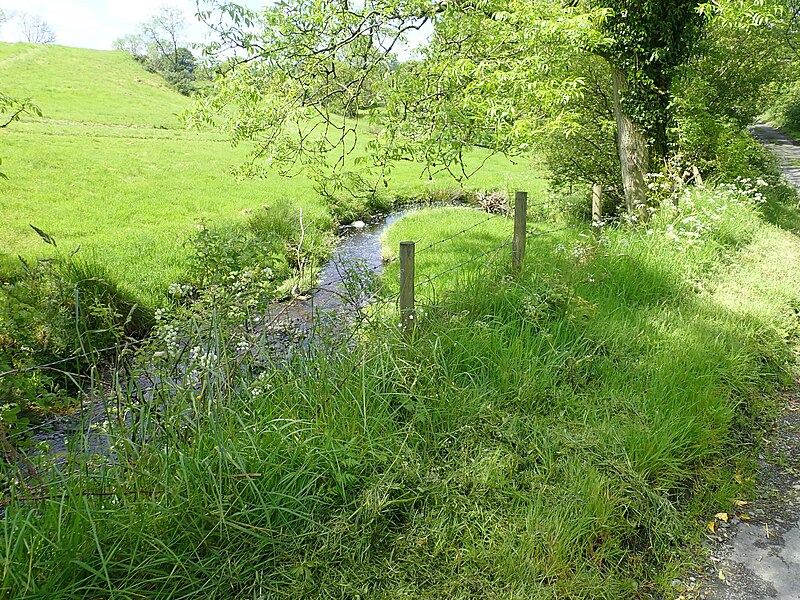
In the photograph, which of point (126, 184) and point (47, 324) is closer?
point (47, 324)

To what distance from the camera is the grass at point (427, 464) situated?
8.03 ft

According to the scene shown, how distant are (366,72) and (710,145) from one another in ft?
26.9

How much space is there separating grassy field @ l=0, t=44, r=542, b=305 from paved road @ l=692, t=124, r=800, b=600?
25.5 ft

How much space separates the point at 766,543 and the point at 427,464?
2.12 meters

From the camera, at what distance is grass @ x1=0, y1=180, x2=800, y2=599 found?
2.45 m

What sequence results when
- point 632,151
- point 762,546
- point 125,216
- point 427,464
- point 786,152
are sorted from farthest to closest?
point 786,152
point 125,216
point 632,151
point 427,464
point 762,546

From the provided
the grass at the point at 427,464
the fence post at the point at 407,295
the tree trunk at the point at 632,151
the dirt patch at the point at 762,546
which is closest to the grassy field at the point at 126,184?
the tree trunk at the point at 632,151

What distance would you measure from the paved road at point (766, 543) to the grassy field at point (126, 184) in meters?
7.76

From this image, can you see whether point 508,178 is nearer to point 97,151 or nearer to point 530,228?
point 530,228

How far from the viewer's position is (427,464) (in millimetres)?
3246

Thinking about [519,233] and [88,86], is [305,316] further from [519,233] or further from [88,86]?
[88,86]

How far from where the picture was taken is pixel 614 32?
8.55 metres

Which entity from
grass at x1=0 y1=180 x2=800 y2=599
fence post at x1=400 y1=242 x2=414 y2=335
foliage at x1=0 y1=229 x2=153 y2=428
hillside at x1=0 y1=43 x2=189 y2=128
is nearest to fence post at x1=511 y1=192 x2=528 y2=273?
grass at x1=0 y1=180 x2=800 y2=599

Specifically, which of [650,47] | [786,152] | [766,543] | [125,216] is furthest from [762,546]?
[786,152]
